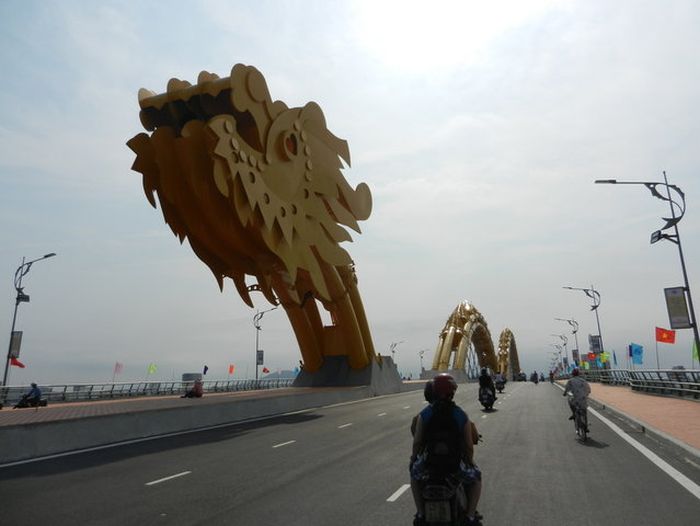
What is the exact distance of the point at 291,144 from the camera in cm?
2531

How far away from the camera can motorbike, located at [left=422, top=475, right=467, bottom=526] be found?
3.99 m

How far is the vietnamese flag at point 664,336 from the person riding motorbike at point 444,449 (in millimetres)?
28528

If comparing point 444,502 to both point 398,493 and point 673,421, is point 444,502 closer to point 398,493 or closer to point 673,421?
point 398,493

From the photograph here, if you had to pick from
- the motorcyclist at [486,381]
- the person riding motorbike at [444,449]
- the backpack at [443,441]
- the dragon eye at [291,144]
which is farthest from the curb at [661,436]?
the dragon eye at [291,144]

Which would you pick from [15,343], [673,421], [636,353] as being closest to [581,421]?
[673,421]

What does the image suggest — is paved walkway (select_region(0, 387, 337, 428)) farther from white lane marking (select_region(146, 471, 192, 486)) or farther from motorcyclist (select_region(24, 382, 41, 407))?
white lane marking (select_region(146, 471, 192, 486))

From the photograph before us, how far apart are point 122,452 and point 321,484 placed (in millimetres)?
6486

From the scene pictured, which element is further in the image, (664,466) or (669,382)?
(669,382)

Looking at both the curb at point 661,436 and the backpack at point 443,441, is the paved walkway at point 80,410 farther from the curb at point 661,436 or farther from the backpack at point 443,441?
the curb at point 661,436

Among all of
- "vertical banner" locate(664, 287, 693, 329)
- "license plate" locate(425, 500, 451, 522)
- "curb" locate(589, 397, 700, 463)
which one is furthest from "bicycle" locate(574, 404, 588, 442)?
"vertical banner" locate(664, 287, 693, 329)

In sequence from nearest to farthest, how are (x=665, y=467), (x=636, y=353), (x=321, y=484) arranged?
1. (x=321, y=484)
2. (x=665, y=467)
3. (x=636, y=353)

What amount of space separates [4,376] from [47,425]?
2030 centimetres

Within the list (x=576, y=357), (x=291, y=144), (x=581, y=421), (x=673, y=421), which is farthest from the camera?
(x=576, y=357)

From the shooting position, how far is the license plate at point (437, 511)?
3973 mm
